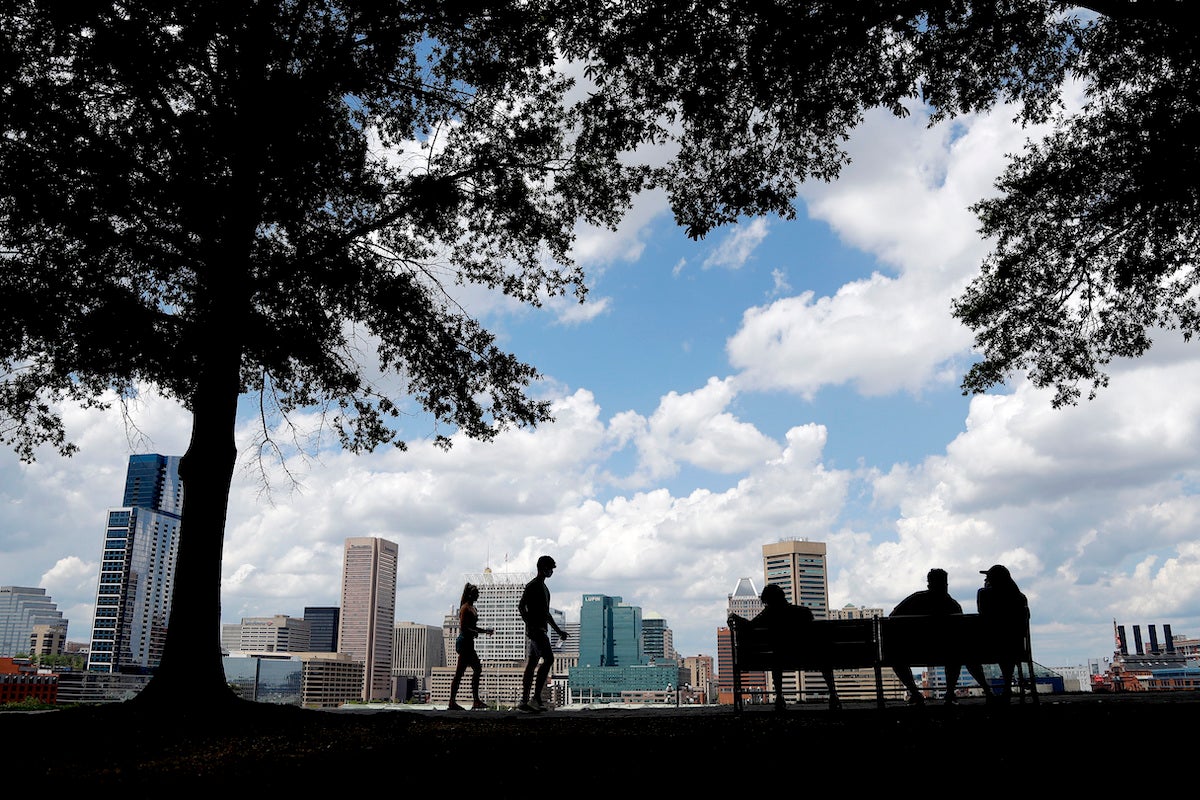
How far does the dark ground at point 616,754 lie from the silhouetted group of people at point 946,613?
179 centimetres

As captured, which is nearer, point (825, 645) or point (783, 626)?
point (825, 645)

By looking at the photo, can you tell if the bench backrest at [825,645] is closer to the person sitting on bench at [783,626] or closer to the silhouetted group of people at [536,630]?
the person sitting on bench at [783,626]

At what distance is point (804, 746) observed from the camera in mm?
6125

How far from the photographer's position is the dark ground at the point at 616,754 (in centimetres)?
507

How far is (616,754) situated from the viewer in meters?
5.98

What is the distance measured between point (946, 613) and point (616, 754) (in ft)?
20.8

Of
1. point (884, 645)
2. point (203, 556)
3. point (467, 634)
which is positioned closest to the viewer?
point (203, 556)

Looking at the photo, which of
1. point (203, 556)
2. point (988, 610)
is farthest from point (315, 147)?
point (988, 610)

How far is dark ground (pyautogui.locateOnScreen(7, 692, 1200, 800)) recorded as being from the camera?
5074 mm

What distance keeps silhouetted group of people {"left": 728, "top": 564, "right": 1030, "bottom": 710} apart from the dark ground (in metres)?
1.79

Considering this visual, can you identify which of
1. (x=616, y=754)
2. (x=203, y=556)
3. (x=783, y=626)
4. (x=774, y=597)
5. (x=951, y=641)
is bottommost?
(x=616, y=754)

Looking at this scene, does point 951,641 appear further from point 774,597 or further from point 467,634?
point 467,634

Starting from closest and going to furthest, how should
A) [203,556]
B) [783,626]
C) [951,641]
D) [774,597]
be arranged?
1. [203,556]
2. [951,641]
3. [783,626]
4. [774,597]

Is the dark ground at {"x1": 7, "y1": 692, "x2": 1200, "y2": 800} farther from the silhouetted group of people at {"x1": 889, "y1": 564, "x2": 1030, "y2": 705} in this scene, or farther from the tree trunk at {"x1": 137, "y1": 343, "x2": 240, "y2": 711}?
the silhouetted group of people at {"x1": 889, "y1": 564, "x2": 1030, "y2": 705}
